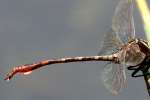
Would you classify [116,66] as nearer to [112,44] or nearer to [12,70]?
[112,44]

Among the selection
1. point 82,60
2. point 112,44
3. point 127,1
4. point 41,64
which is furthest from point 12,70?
point 127,1

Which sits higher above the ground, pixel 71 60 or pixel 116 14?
pixel 116 14

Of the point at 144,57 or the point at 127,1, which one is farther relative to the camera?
the point at 127,1

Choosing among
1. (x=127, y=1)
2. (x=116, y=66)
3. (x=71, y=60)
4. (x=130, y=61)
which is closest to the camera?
(x=130, y=61)

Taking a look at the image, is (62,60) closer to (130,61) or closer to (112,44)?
(112,44)

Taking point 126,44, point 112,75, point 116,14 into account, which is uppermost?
point 116,14

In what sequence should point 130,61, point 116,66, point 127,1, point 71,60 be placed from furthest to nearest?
1. point 71,60
2. point 127,1
3. point 116,66
4. point 130,61
